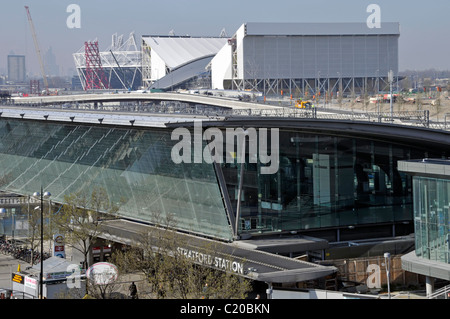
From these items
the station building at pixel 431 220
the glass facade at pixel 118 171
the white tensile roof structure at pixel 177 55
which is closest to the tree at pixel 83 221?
the glass facade at pixel 118 171

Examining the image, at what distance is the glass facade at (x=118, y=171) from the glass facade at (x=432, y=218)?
661 cm

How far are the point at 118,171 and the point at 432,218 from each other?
1464cm

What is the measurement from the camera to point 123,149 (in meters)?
32.1

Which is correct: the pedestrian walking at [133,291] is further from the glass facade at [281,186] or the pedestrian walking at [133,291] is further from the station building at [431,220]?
the station building at [431,220]

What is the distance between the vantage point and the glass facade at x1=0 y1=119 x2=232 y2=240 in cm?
2744

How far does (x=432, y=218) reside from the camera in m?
22.5

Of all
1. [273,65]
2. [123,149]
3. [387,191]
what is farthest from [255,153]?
[273,65]

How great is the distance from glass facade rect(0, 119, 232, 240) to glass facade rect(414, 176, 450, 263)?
6614 mm

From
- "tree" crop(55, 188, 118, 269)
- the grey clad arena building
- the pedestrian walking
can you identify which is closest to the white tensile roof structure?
the grey clad arena building

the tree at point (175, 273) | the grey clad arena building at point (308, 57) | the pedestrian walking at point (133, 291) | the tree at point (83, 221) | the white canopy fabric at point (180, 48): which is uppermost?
the white canopy fabric at point (180, 48)

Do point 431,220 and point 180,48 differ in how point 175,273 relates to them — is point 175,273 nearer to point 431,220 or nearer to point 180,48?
point 431,220

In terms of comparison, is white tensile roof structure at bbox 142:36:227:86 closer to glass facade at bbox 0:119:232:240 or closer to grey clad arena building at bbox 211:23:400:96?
grey clad arena building at bbox 211:23:400:96

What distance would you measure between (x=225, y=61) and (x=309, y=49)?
13.9m

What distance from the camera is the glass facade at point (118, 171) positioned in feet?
90.0
